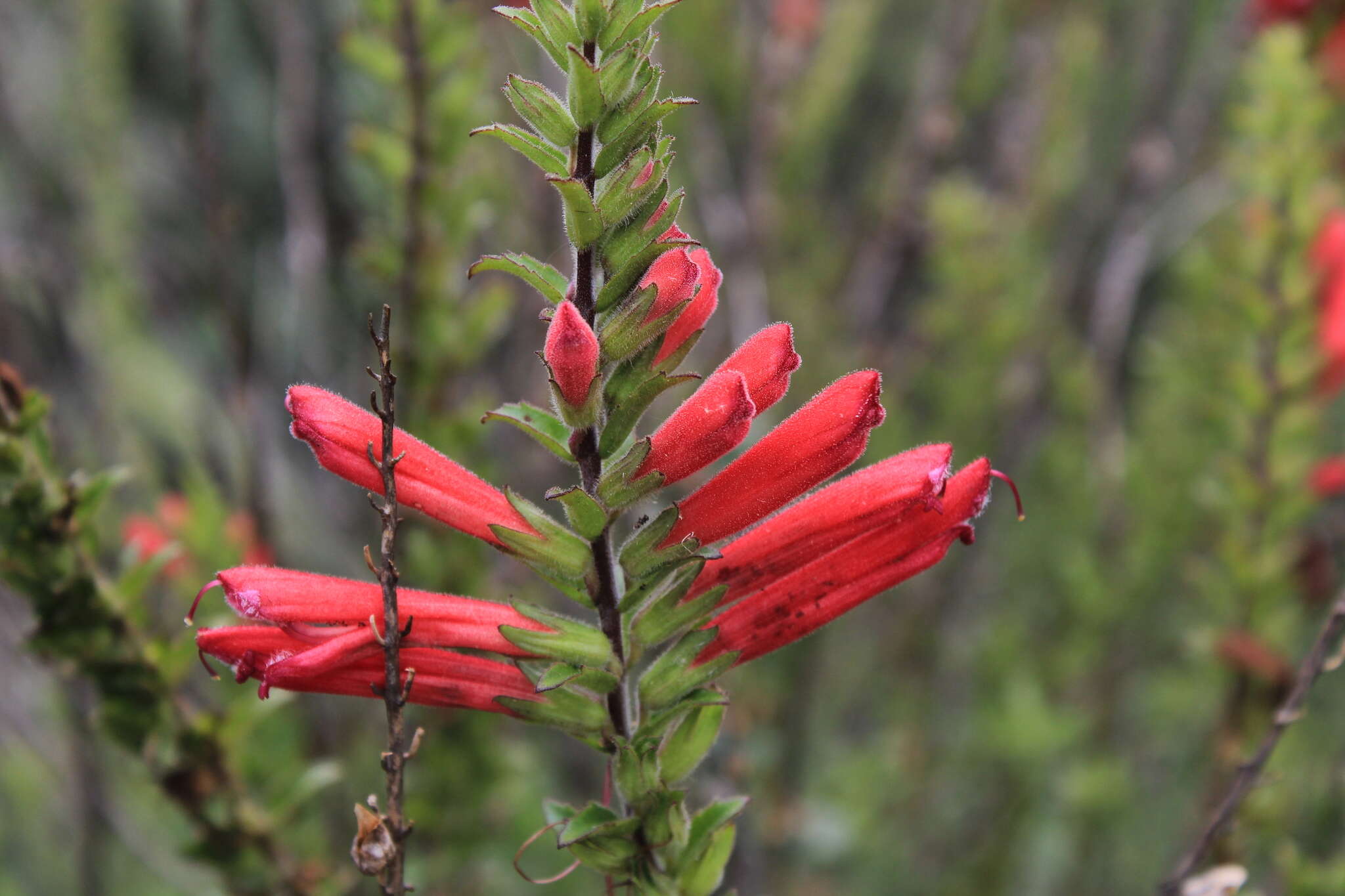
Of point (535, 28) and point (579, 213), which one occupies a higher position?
point (535, 28)

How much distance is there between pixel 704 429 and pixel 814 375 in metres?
1.64

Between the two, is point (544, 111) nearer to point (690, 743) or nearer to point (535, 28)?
point (535, 28)

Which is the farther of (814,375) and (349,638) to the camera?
(814,375)

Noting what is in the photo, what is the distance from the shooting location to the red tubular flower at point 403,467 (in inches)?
28.0

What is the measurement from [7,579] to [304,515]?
4.75ft

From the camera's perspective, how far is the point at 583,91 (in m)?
0.61

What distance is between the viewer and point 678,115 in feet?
8.14

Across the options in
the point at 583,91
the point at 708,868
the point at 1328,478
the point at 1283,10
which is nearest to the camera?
the point at 583,91

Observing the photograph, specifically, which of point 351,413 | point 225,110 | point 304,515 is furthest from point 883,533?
point 225,110

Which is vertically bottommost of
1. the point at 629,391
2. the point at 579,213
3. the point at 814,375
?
the point at 814,375

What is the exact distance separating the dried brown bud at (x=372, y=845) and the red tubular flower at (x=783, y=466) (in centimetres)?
25

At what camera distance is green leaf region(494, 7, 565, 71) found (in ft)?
2.08

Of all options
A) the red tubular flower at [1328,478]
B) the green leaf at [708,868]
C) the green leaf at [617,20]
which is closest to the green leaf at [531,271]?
the green leaf at [617,20]

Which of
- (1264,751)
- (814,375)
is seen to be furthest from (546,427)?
(814,375)
